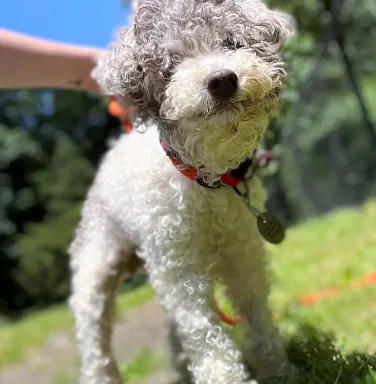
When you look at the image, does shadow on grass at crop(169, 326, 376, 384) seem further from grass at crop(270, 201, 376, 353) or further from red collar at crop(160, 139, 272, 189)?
red collar at crop(160, 139, 272, 189)

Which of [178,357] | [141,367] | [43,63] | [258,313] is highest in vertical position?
[43,63]

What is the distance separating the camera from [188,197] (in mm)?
2498

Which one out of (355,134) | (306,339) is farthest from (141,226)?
(355,134)

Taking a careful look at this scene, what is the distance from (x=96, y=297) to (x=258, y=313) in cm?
83

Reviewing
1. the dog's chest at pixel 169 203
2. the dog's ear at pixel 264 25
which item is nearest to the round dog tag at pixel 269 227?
the dog's chest at pixel 169 203

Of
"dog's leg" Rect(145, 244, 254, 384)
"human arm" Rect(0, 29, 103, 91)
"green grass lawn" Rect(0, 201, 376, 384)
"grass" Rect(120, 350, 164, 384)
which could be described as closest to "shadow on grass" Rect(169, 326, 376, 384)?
"green grass lawn" Rect(0, 201, 376, 384)

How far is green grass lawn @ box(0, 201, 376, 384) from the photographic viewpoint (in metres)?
2.75

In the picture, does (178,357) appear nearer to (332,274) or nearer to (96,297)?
(96,297)

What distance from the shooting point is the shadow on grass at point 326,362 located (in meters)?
2.44

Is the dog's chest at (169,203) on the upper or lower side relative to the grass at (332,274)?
upper

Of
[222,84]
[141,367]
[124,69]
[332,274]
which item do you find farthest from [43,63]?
[332,274]

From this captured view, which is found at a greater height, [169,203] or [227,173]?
[227,173]

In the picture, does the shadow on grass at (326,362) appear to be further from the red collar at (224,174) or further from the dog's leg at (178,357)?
the red collar at (224,174)

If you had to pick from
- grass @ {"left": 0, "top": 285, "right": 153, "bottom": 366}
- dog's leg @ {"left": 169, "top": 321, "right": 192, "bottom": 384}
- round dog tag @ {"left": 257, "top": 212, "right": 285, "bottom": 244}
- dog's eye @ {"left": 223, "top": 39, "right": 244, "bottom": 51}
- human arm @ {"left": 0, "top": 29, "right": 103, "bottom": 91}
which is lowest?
grass @ {"left": 0, "top": 285, "right": 153, "bottom": 366}
